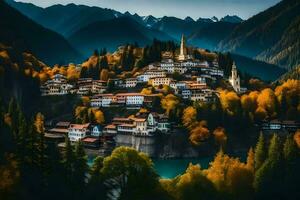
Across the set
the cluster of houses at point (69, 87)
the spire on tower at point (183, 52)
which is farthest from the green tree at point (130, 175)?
the spire on tower at point (183, 52)

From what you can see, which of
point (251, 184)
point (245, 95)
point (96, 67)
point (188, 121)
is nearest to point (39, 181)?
point (251, 184)

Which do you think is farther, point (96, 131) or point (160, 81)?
point (160, 81)

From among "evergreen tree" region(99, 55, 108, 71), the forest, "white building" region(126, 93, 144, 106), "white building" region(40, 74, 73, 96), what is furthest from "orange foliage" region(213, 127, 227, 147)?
the forest

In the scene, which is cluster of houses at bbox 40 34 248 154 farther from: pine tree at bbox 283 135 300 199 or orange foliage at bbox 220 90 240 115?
pine tree at bbox 283 135 300 199

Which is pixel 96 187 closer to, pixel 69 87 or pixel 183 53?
pixel 69 87

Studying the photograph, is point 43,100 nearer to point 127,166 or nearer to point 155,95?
point 155,95

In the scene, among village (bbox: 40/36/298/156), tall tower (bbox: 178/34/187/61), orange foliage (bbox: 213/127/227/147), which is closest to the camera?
orange foliage (bbox: 213/127/227/147)

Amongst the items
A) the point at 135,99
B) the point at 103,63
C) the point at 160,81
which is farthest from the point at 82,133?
the point at 103,63

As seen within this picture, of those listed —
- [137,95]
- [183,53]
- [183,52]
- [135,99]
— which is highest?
[183,52]

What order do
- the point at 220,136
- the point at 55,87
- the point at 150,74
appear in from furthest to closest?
the point at 55,87 < the point at 150,74 < the point at 220,136

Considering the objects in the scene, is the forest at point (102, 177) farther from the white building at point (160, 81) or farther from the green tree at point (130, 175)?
the white building at point (160, 81)

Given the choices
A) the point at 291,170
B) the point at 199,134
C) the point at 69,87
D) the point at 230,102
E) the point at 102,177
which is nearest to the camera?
the point at 102,177
